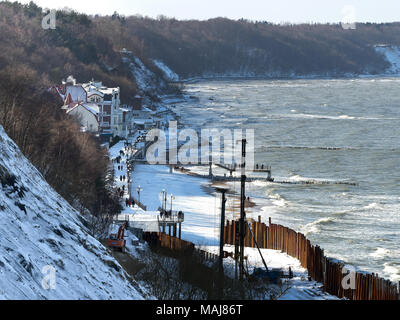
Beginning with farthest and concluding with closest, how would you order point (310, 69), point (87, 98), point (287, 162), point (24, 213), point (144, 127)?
point (310, 69), point (144, 127), point (87, 98), point (287, 162), point (24, 213)

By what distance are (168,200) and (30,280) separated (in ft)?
82.2

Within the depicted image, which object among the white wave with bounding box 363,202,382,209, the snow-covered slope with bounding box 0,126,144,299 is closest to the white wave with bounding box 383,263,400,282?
the white wave with bounding box 363,202,382,209

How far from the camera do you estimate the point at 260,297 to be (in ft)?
49.8

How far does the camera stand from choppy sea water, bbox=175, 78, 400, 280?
985 inches

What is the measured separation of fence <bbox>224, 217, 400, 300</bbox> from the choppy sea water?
1.66 meters

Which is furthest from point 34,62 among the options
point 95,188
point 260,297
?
point 260,297

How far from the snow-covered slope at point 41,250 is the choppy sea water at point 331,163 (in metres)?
12.9

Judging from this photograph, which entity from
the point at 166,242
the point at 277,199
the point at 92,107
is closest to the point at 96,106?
the point at 92,107

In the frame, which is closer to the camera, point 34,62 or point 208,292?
point 208,292

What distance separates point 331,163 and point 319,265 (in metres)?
27.5

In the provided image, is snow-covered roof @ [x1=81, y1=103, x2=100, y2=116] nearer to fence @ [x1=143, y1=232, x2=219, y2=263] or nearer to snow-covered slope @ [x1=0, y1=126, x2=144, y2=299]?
fence @ [x1=143, y1=232, x2=219, y2=263]

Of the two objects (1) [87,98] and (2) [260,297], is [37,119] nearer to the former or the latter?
(2) [260,297]

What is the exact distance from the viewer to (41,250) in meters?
8.19
